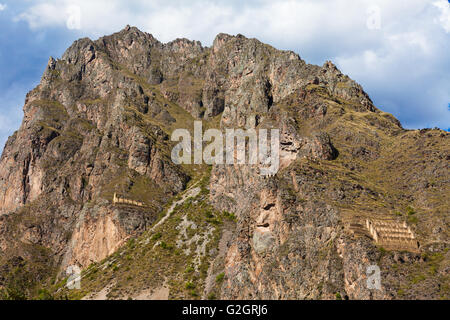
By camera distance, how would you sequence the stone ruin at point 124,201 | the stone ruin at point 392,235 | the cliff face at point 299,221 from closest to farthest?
the cliff face at point 299,221 < the stone ruin at point 392,235 < the stone ruin at point 124,201

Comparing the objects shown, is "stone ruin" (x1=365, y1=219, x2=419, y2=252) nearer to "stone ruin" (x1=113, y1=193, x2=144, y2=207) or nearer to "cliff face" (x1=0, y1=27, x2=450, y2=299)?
"cliff face" (x1=0, y1=27, x2=450, y2=299)

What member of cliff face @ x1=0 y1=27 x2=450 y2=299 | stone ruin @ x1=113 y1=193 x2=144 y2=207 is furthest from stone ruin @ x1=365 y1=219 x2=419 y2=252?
stone ruin @ x1=113 y1=193 x2=144 y2=207

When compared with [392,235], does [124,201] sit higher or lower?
higher

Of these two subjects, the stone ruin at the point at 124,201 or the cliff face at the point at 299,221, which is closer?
the cliff face at the point at 299,221

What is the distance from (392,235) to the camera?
324ft

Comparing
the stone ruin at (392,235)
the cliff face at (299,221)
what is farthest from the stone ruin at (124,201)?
the stone ruin at (392,235)

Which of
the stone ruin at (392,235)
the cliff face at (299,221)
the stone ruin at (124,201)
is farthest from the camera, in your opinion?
the stone ruin at (124,201)

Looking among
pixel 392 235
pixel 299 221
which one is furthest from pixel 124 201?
pixel 392 235

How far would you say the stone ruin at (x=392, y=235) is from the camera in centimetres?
9712

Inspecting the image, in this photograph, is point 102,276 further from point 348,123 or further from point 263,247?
point 348,123

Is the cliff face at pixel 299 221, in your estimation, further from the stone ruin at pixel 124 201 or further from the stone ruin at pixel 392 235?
the stone ruin at pixel 124 201

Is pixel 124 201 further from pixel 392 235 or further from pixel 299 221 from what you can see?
pixel 392 235
